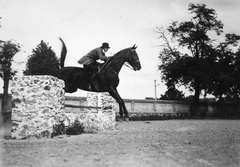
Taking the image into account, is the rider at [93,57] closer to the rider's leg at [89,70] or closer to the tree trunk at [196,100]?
the rider's leg at [89,70]

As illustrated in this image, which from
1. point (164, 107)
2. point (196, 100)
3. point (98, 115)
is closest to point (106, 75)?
point (98, 115)

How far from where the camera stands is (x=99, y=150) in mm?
6176

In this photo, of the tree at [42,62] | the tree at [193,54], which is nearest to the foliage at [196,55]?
the tree at [193,54]

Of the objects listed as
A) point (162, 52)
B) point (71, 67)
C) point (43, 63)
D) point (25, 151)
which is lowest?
point (25, 151)

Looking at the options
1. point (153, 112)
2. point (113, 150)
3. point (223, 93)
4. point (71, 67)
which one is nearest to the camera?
point (113, 150)

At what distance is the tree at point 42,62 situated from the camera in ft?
71.9

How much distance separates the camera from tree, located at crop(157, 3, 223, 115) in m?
34.3

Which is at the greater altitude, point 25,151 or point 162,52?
point 162,52

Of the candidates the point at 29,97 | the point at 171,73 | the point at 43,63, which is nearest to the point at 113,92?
the point at 29,97

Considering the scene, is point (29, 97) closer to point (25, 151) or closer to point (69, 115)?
point (69, 115)

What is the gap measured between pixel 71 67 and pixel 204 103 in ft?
109

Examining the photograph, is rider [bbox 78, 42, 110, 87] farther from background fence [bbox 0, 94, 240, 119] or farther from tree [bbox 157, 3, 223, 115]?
tree [bbox 157, 3, 223, 115]

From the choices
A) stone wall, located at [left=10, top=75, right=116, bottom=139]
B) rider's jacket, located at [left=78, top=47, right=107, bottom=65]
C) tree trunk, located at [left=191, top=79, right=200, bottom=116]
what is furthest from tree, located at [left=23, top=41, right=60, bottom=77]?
tree trunk, located at [left=191, top=79, right=200, bottom=116]

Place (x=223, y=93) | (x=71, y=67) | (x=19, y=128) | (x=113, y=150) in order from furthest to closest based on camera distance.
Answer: (x=223, y=93) → (x=71, y=67) → (x=19, y=128) → (x=113, y=150)
